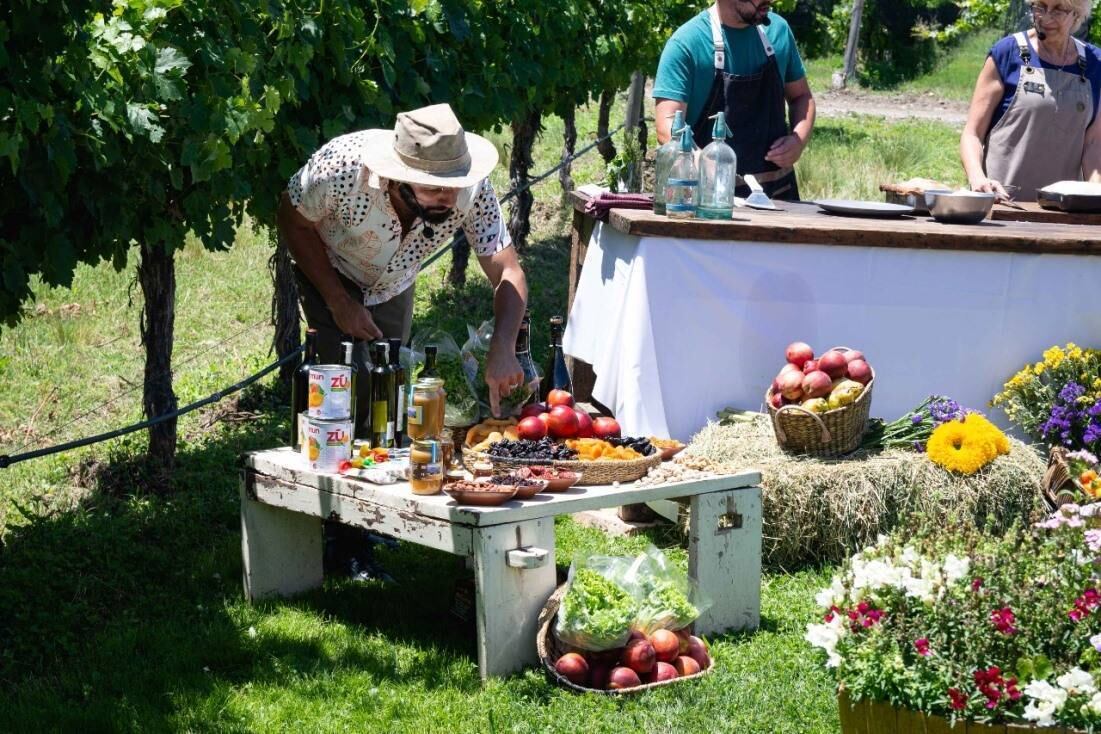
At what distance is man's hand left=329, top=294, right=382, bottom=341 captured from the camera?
4.54 metres

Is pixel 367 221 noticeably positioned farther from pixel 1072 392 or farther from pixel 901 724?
pixel 1072 392

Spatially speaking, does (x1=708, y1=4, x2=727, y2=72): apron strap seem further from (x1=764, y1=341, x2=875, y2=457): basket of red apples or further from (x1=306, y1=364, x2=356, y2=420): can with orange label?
(x1=306, y1=364, x2=356, y2=420): can with orange label

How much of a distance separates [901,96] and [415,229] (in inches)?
893

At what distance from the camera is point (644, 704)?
153 inches

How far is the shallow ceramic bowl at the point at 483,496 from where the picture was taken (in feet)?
12.9

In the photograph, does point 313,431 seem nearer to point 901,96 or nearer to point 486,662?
point 486,662

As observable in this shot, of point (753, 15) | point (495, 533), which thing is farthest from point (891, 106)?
point (495, 533)

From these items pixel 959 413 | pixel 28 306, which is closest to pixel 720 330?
pixel 959 413

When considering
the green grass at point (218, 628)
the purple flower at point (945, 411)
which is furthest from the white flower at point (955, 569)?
the purple flower at point (945, 411)

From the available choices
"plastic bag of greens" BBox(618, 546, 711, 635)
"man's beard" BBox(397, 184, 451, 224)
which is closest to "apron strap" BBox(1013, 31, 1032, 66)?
"man's beard" BBox(397, 184, 451, 224)

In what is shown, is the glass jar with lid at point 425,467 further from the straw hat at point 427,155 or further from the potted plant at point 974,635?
the potted plant at point 974,635

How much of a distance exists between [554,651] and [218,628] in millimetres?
1174

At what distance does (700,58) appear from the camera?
6453mm

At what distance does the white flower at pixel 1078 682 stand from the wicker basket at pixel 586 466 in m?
1.75
